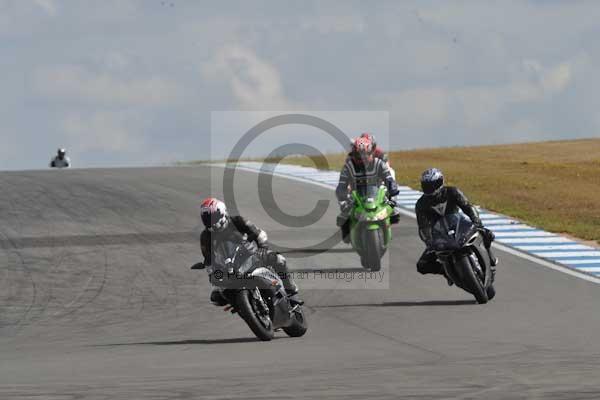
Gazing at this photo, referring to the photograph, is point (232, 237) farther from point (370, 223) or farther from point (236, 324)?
point (370, 223)

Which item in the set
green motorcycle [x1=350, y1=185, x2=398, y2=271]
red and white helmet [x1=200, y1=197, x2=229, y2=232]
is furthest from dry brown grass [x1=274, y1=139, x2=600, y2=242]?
red and white helmet [x1=200, y1=197, x2=229, y2=232]

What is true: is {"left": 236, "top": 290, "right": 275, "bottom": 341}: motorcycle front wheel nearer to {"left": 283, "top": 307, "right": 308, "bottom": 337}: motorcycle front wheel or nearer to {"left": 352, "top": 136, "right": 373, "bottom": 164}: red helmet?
{"left": 283, "top": 307, "right": 308, "bottom": 337}: motorcycle front wheel

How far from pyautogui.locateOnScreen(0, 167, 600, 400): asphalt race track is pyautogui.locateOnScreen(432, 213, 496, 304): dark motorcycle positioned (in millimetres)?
350

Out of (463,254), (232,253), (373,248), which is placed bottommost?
(232,253)

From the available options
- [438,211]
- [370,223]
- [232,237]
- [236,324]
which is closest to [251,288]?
[232,237]

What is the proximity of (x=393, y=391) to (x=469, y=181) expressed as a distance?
2651cm

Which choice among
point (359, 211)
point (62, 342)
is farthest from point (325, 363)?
point (359, 211)

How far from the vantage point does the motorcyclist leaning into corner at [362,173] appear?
62.8 ft

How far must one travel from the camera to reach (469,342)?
12789mm

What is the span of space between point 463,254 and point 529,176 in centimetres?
2212

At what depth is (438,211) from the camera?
53.6 feet

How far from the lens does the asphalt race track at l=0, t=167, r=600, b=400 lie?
384 inches

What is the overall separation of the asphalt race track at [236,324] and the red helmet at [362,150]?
6.04 ft

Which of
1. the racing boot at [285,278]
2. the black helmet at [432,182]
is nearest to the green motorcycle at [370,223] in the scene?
the black helmet at [432,182]
